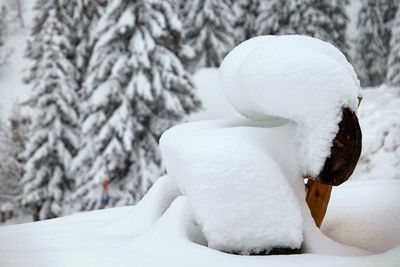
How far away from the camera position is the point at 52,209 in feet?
45.6

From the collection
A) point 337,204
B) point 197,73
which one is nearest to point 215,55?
point 197,73

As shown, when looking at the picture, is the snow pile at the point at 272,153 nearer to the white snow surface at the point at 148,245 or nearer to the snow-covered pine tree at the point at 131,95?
the white snow surface at the point at 148,245

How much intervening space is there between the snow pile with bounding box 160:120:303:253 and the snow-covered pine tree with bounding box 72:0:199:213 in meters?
9.18

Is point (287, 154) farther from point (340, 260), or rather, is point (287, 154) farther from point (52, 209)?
point (52, 209)

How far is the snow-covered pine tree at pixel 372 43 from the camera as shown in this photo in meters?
25.1

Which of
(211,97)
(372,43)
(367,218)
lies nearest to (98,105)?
(211,97)

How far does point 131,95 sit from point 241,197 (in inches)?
378

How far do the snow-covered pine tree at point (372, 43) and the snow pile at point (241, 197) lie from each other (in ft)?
79.3

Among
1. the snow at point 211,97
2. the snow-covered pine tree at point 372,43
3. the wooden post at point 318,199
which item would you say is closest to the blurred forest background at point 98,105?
the snow at point 211,97

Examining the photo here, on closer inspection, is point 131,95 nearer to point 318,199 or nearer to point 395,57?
point 395,57

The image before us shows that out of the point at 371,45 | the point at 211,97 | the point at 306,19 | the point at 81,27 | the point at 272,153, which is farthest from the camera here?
the point at 371,45

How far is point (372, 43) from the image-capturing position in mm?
26281

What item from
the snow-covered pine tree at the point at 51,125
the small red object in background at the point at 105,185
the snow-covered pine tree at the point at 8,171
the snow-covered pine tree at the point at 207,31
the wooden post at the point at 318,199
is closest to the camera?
the wooden post at the point at 318,199

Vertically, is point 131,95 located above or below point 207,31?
above
